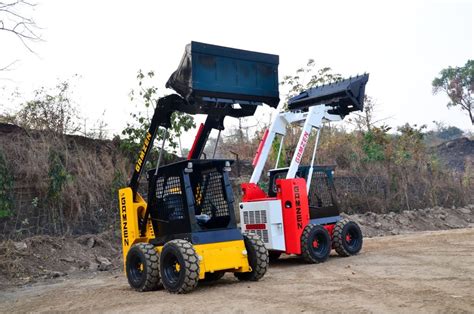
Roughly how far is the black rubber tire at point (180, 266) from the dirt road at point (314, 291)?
16 cm

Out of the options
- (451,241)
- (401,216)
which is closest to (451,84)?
(401,216)

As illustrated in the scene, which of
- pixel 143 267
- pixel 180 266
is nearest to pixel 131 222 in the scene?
pixel 143 267

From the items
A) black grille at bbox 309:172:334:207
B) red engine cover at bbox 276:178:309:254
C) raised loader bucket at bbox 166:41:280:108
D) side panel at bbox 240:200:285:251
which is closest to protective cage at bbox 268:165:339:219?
black grille at bbox 309:172:334:207

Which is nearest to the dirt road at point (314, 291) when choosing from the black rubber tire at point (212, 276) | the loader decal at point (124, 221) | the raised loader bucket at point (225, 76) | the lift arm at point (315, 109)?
the black rubber tire at point (212, 276)

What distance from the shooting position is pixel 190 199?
7598mm

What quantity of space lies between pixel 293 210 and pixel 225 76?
3178mm

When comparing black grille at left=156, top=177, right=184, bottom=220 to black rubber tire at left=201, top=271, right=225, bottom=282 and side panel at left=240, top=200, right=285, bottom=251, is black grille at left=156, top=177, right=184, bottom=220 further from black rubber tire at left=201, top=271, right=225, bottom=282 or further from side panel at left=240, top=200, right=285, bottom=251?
side panel at left=240, top=200, right=285, bottom=251

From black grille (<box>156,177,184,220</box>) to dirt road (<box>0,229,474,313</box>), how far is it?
1174 mm

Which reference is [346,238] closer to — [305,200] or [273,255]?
[305,200]

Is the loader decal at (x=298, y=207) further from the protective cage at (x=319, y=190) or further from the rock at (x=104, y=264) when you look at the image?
the rock at (x=104, y=264)

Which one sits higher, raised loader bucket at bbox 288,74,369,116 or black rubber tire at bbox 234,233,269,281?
raised loader bucket at bbox 288,74,369,116

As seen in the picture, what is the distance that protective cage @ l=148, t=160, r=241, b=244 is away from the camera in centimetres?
766

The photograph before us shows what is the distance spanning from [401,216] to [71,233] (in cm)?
1176

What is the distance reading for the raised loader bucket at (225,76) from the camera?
7949 mm
